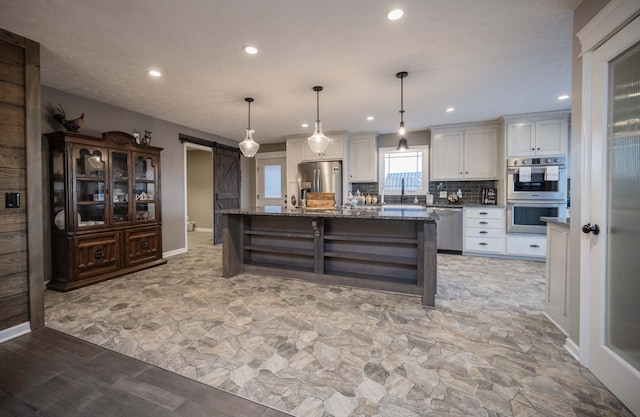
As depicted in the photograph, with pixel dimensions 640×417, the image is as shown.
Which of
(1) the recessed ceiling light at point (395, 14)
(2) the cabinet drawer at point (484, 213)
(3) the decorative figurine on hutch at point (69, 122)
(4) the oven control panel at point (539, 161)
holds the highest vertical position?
(1) the recessed ceiling light at point (395, 14)

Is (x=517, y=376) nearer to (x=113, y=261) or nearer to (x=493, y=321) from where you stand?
(x=493, y=321)

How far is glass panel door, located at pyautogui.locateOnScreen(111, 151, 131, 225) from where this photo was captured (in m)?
3.69

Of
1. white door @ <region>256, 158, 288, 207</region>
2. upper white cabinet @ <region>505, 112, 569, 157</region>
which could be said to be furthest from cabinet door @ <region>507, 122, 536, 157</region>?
white door @ <region>256, 158, 288, 207</region>

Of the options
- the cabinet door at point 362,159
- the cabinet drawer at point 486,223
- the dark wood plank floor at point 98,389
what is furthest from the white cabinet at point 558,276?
the cabinet door at point 362,159

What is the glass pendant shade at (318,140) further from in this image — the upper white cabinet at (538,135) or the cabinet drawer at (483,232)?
the upper white cabinet at (538,135)

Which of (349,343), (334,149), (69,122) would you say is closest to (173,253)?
(69,122)

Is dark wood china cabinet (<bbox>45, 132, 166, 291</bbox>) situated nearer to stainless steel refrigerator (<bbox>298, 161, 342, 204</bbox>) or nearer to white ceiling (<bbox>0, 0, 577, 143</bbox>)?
white ceiling (<bbox>0, 0, 577, 143</bbox>)

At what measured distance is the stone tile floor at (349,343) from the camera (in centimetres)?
149

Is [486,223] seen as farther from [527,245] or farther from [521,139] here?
[521,139]

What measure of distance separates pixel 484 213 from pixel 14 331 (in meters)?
5.98

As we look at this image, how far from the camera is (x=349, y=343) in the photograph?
80.3 inches

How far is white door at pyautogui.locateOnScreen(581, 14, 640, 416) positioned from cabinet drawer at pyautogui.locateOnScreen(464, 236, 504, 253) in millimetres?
3234

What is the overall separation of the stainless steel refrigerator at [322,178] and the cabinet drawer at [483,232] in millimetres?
2525

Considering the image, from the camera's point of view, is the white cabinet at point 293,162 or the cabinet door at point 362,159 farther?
the white cabinet at point 293,162
